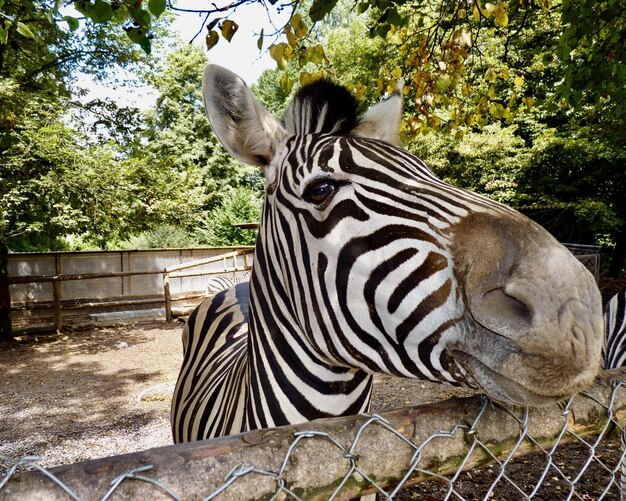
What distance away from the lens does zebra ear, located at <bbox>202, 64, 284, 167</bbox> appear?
5.20ft

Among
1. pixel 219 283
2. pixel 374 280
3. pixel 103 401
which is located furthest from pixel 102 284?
pixel 374 280

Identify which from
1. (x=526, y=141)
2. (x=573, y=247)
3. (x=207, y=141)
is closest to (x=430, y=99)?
(x=573, y=247)

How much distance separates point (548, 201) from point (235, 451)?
54.7 feet

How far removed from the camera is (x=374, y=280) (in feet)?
4.11

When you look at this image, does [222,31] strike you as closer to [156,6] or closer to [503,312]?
[156,6]

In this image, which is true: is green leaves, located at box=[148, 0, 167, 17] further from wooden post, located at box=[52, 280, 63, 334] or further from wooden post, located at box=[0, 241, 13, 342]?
wooden post, located at box=[52, 280, 63, 334]

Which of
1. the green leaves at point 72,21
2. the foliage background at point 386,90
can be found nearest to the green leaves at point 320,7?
the foliage background at point 386,90

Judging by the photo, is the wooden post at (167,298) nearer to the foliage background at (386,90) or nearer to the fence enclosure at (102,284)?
the fence enclosure at (102,284)

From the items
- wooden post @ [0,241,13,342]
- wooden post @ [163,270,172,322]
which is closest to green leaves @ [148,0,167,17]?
wooden post @ [0,241,13,342]

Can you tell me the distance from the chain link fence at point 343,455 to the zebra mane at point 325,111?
118 cm

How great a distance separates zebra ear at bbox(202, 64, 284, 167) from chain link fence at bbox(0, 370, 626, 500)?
3.74 feet

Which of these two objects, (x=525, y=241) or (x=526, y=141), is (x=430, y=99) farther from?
(x=526, y=141)

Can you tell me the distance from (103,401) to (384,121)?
23.2ft

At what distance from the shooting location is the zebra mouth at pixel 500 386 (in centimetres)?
102
